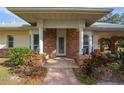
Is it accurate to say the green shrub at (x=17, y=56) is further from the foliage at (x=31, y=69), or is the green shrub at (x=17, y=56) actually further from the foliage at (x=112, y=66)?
the foliage at (x=112, y=66)

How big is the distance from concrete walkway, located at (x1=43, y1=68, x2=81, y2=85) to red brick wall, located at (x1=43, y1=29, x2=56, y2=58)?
10.8 feet

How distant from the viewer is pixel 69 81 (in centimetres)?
1236

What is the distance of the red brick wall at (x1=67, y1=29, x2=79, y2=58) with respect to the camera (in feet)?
56.5

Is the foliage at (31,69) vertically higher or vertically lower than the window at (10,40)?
lower

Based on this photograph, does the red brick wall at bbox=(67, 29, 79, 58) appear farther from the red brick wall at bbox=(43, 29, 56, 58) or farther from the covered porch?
the covered porch

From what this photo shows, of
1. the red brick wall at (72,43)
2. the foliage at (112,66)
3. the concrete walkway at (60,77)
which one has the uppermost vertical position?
the red brick wall at (72,43)

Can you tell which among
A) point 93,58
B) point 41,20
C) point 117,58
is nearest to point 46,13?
point 41,20

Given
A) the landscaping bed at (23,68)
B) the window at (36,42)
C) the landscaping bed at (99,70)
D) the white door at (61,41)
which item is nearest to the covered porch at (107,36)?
the white door at (61,41)

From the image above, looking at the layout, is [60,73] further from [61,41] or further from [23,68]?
[61,41]

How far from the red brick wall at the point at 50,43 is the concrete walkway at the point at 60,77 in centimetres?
331

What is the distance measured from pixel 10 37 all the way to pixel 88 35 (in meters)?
4.99

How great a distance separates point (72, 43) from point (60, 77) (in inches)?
202

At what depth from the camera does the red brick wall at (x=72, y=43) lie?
56.5 feet
